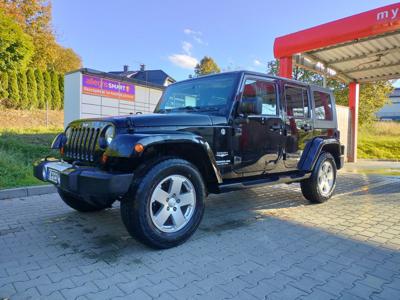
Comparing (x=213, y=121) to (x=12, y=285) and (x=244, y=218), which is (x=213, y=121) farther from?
(x=12, y=285)

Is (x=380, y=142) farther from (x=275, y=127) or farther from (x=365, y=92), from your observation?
(x=275, y=127)

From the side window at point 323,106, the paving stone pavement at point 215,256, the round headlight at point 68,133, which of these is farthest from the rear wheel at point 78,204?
the side window at point 323,106

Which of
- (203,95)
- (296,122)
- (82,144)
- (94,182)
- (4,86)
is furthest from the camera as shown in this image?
(4,86)

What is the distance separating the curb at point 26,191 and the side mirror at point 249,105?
3.93m

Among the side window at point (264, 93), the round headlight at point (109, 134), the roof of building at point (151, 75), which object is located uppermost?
the roof of building at point (151, 75)

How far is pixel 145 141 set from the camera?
3.11m

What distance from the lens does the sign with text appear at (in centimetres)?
892

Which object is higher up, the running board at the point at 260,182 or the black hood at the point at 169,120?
the black hood at the point at 169,120

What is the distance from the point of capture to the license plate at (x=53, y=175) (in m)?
3.42

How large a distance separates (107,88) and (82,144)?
240 inches

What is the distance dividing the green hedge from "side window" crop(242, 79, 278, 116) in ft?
44.1

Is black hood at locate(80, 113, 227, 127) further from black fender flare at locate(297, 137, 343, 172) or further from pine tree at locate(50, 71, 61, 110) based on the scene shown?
pine tree at locate(50, 71, 61, 110)

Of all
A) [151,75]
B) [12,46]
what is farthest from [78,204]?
[151,75]

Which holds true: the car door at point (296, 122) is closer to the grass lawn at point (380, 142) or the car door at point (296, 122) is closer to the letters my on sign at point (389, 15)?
the letters my on sign at point (389, 15)
